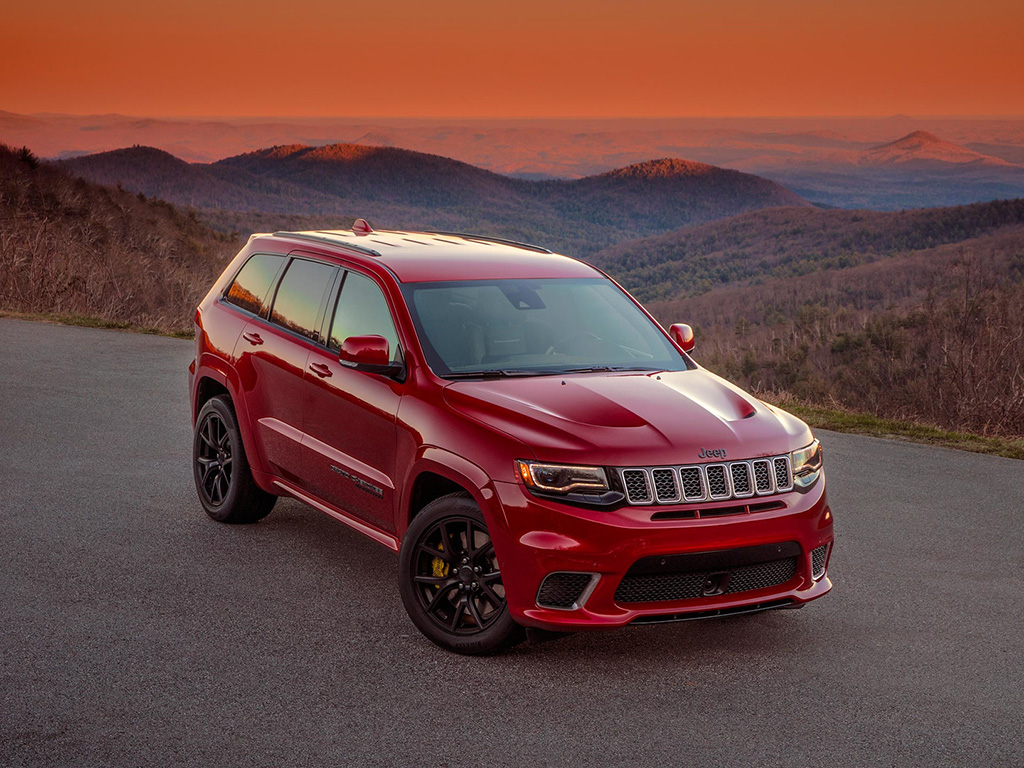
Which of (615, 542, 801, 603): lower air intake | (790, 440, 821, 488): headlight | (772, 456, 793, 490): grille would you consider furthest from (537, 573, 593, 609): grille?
(790, 440, 821, 488): headlight

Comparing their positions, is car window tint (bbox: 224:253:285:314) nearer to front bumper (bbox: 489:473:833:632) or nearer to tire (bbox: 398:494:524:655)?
tire (bbox: 398:494:524:655)

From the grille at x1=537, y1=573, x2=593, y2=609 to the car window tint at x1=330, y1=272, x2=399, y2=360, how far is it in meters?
1.66

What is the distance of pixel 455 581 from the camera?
5.29m

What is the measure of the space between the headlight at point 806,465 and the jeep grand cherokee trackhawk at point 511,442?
2 cm

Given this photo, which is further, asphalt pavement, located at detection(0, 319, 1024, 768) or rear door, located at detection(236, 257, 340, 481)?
rear door, located at detection(236, 257, 340, 481)

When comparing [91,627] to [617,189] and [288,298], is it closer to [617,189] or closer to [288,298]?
[288,298]

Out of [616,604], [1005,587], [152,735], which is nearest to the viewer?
[152,735]

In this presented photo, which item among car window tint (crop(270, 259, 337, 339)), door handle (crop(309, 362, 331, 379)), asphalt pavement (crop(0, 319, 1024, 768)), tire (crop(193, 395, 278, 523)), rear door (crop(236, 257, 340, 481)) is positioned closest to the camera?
asphalt pavement (crop(0, 319, 1024, 768))

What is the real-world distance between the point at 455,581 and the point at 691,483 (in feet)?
3.86

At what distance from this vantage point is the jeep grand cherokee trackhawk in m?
4.88

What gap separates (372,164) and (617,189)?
119 feet

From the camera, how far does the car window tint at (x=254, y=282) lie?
7285 mm

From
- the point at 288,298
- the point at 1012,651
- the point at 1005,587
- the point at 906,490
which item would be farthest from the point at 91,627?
the point at 906,490

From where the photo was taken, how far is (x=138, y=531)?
731cm
